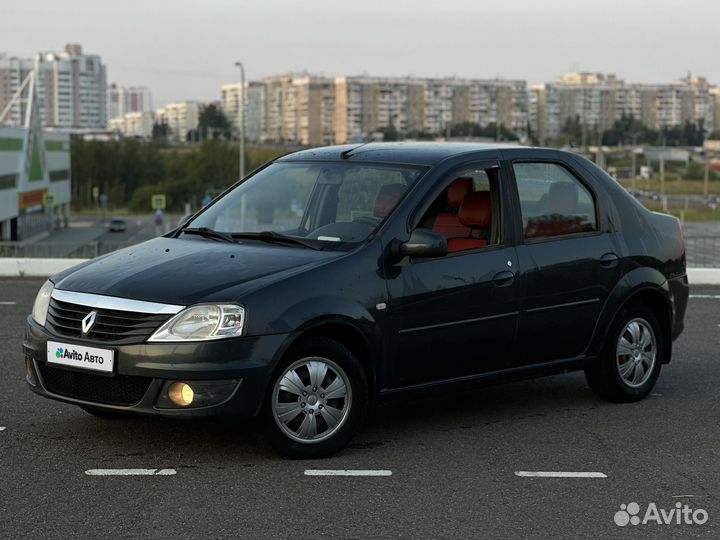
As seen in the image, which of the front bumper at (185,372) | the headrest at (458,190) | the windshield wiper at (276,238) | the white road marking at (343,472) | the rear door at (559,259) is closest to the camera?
the front bumper at (185,372)

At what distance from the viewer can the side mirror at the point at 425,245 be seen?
20.0ft

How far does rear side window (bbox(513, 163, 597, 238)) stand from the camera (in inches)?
273

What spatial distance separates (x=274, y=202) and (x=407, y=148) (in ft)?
2.78

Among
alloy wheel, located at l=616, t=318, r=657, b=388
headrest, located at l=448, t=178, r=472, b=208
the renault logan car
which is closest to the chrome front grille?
the renault logan car

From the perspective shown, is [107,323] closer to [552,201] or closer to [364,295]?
[364,295]

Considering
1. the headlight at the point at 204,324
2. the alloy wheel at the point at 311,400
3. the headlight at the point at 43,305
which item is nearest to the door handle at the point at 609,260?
the alloy wheel at the point at 311,400

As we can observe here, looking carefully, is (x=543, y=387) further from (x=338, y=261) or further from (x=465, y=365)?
(x=338, y=261)

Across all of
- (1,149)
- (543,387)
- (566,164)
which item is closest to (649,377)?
(543,387)

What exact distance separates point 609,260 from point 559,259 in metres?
0.45

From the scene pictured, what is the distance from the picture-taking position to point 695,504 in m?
5.20

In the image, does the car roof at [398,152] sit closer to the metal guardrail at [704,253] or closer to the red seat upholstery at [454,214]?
the red seat upholstery at [454,214]

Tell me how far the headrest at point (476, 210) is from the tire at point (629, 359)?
45.7 inches

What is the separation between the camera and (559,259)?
6.94 m

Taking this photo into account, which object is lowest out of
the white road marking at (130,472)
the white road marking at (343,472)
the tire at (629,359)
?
the white road marking at (343,472)
